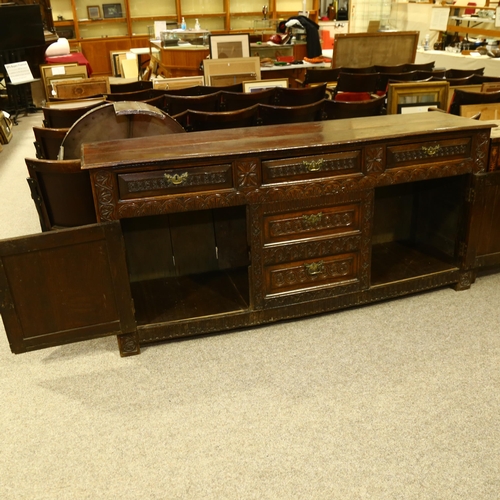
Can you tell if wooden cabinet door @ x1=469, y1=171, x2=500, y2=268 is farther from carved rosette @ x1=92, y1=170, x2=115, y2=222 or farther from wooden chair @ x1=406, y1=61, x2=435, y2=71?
wooden chair @ x1=406, y1=61, x2=435, y2=71

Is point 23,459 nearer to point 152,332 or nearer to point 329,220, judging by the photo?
point 152,332

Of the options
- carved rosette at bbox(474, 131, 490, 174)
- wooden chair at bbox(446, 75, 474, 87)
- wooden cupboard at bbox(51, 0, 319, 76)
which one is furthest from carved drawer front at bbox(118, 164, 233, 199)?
wooden cupboard at bbox(51, 0, 319, 76)

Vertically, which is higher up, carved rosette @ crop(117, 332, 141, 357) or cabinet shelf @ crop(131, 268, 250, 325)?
cabinet shelf @ crop(131, 268, 250, 325)

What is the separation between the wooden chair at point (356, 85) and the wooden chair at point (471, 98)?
1445mm

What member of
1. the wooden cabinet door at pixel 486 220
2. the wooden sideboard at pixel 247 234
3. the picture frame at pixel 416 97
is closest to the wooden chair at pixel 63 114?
the wooden sideboard at pixel 247 234

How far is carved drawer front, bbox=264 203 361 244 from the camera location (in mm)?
2490

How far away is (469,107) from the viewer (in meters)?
3.32

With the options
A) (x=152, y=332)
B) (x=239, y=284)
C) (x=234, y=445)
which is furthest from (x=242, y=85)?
(x=234, y=445)

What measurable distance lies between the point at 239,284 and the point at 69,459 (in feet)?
3.97

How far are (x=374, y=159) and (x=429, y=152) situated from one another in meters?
0.29

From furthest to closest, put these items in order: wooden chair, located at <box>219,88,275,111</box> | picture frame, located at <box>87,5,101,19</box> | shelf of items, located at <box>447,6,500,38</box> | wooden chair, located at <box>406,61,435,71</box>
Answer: picture frame, located at <box>87,5,101,19</box>, shelf of items, located at <box>447,6,500,38</box>, wooden chair, located at <box>406,61,435,71</box>, wooden chair, located at <box>219,88,275,111</box>

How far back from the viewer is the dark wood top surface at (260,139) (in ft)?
7.38

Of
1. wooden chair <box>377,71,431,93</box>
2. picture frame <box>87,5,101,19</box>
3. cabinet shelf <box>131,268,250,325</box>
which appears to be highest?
picture frame <box>87,5,101,19</box>

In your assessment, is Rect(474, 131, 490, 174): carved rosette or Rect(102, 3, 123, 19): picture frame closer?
Rect(474, 131, 490, 174): carved rosette
